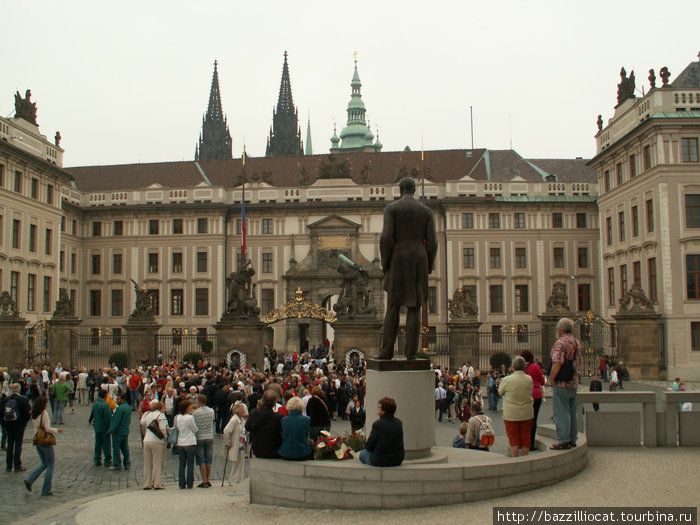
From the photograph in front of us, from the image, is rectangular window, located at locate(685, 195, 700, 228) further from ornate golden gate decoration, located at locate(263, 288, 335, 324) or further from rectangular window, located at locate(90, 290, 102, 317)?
rectangular window, located at locate(90, 290, 102, 317)

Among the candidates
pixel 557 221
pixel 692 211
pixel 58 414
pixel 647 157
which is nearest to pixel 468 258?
pixel 557 221

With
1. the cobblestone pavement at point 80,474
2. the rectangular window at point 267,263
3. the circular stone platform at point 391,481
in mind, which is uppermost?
the rectangular window at point 267,263

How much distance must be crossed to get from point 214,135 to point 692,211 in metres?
84.1

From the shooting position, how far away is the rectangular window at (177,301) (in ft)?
189

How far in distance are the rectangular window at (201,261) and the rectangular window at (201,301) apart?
1556mm

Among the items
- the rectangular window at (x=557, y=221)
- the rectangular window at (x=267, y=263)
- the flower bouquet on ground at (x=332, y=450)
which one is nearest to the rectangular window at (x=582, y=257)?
the rectangular window at (x=557, y=221)

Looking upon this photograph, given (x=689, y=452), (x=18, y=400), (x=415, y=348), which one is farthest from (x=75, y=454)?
(x=689, y=452)

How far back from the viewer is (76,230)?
58469 millimetres

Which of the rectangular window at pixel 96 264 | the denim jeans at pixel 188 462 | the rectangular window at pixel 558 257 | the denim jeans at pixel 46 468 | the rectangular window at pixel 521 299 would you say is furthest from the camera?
the rectangular window at pixel 96 264

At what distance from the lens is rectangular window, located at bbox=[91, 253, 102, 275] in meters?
59.0

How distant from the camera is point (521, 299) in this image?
55.4m

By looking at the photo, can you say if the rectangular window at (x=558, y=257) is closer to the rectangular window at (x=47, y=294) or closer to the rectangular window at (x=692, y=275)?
the rectangular window at (x=692, y=275)

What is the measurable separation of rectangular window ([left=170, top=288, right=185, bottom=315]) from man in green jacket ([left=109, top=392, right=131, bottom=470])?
145 feet

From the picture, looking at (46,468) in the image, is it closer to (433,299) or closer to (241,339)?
(241,339)
